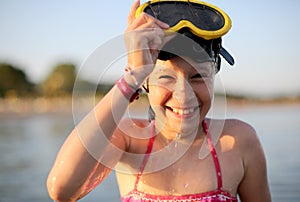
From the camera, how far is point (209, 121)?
2707mm

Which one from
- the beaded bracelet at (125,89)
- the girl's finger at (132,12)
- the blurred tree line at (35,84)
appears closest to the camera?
the beaded bracelet at (125,89)

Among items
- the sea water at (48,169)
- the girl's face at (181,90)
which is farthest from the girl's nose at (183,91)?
the sea water at (48,169)

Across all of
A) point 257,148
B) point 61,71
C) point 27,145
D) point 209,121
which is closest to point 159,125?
point 209,121

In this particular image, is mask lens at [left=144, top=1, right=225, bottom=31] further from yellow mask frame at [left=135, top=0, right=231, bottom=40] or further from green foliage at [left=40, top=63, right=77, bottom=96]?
green foliage at [left=40, top=63, right=77, bottom=96]

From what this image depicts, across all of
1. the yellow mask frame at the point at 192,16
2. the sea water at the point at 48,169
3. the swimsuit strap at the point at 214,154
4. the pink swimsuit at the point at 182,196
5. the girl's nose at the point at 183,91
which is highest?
the yellow mask frame at the point at 192,16

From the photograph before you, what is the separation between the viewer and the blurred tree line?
44625 millimetres

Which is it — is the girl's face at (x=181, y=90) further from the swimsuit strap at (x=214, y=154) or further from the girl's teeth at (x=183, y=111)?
the swimsuit strap at (x=214, y=154)

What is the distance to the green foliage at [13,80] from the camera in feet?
150

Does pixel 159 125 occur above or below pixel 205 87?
below

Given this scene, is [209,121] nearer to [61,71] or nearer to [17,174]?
[17,174]

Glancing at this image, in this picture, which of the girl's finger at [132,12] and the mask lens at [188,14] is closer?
the girl's finger at [132,12]

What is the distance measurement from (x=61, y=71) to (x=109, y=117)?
49.1m

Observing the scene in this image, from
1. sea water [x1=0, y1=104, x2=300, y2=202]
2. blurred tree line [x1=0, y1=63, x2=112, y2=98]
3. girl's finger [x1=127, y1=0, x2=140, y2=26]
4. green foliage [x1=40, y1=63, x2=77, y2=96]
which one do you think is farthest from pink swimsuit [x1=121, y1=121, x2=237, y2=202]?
green foliage [x1=40, y1=63, x2=77, y2=96]

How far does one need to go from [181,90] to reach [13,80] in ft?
154
